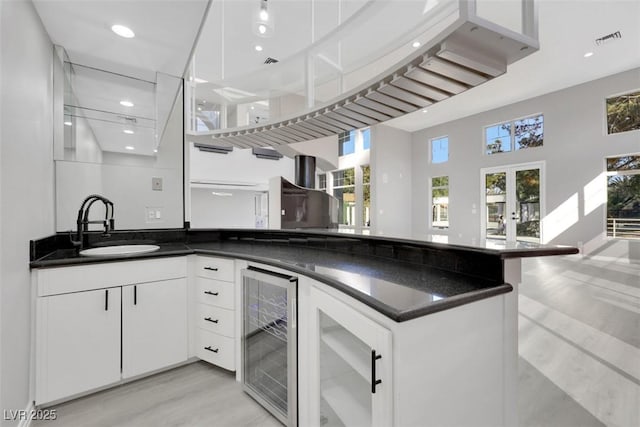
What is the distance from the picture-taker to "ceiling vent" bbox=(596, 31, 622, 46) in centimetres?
412

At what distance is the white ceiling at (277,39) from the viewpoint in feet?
5.22

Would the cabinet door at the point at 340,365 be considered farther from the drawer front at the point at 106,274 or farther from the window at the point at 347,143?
the window at the point at 347,143

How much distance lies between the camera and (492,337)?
1.00 meters

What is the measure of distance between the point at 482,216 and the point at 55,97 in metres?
8.38

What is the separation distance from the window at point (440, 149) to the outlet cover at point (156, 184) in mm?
7903

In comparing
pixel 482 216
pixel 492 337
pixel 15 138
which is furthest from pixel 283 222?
pixel 482 216

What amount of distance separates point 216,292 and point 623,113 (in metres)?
7.91

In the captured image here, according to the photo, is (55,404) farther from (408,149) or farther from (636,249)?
(408,149)

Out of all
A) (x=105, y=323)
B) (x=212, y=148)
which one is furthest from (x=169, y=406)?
(x=212, y=148)

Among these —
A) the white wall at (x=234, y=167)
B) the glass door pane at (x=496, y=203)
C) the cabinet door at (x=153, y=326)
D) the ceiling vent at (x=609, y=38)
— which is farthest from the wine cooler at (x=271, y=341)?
the glass door pane at (x=496, y=203)

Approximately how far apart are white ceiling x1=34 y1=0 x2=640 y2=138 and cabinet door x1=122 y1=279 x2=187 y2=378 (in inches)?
63.1

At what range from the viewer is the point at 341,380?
1.28 m

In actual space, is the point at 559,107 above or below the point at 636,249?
above

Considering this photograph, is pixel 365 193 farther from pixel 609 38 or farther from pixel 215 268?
pixel 215 268
